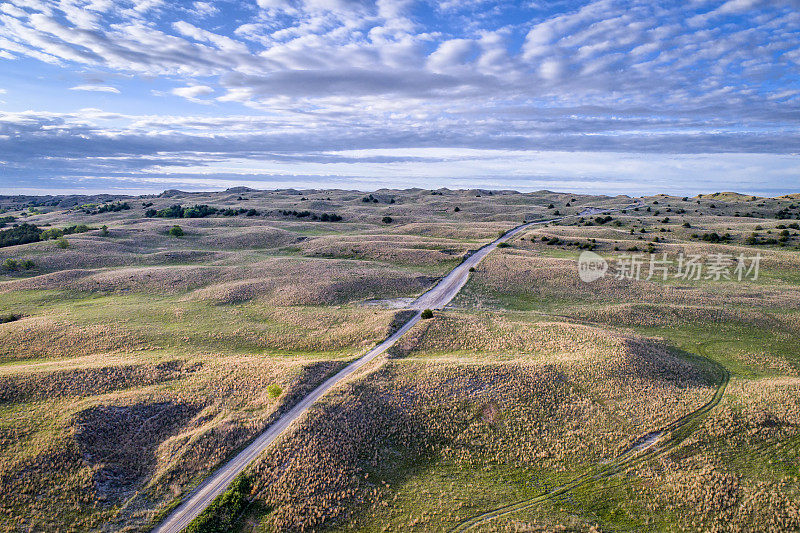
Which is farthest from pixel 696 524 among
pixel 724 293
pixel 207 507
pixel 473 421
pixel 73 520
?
pixel 724 293

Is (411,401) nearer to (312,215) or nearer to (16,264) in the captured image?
(16,264)

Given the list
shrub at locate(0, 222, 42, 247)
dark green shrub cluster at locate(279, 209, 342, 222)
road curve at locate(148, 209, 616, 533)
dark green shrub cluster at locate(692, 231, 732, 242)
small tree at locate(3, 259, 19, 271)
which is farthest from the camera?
dark green shrub cluster at locate(279, 209, 342, 222)

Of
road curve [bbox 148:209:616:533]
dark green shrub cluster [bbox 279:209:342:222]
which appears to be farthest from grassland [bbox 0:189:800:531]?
dark green shrub cluster [bbox 279:209:342:222]

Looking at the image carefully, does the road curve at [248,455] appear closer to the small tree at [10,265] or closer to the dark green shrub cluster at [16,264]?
the dark green shrub cluster at [16,264]

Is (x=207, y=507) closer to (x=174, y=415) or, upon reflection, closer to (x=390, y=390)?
(x=174, y=415)

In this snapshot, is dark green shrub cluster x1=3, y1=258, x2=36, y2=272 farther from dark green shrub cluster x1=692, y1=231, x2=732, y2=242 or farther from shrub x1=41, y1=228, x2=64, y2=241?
dark green shrub cluster x1=692, y1=231, x2=732, y2=242

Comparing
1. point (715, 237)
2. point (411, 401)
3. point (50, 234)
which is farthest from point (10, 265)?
point (715, 237)

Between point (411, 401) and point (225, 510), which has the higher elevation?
point (411, 401)

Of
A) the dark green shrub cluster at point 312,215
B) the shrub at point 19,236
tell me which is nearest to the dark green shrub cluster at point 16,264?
the shrub at point 19,236
